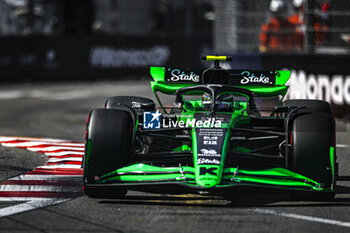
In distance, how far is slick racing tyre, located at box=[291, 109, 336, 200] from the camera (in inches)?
256

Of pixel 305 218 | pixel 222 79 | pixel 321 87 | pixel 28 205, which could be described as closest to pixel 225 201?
pixel 305 218

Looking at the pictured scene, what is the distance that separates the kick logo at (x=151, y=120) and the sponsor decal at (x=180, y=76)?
56.1 inches

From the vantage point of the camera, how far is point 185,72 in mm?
8531

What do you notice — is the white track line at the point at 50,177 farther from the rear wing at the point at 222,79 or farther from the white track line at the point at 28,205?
the rear wing at the point at 222,79

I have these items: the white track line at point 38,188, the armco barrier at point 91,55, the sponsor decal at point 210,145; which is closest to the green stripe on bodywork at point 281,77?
the sponsor decal at point 210,145

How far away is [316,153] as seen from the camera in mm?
6527

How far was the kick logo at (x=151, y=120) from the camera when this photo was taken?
280 inches

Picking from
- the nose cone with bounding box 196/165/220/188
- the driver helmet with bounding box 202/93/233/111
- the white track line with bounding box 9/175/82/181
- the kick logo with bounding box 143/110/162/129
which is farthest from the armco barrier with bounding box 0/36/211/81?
the nose cone with bounding box 196/165/220/188

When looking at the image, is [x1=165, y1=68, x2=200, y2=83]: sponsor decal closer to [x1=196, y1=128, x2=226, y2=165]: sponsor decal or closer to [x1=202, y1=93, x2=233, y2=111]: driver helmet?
[x1=202, y1=93, x2=233, y2=111]: driver helmet

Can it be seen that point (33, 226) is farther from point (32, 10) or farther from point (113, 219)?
point (32, 10)

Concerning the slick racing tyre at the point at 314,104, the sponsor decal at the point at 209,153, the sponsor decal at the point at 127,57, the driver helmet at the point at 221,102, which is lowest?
the sponsor decal at the point at 127,57

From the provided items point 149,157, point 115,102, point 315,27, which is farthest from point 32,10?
point 149,157

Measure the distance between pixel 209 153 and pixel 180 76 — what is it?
7.45ft

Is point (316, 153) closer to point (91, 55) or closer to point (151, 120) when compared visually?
point (151, 120)
